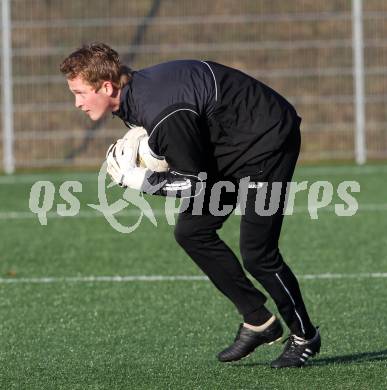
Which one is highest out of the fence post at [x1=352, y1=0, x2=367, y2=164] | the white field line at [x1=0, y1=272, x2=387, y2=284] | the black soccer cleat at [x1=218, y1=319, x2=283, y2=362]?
the black soccer cleat at [x1=218, y1=319, x2=283, y2=362]

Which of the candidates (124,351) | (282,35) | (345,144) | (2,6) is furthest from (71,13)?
(124,351)

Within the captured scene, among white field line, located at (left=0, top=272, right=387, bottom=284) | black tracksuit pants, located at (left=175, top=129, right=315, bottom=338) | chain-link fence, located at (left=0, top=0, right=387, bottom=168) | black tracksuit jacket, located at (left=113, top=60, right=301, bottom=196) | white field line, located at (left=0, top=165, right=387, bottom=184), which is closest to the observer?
black tracksuit jacket, located at (left=113, top=60, right=301, bottom=196)

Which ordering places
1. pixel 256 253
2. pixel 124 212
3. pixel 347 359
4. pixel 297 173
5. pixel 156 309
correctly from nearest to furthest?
1. pixel 256 253
2. pixel 347 359
3. pixel 156 309
4. pixel 124 212
5. pixel 297 173

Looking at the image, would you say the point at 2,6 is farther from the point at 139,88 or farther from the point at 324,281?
the point at 139,88

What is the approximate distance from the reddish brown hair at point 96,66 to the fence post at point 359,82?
493 inches

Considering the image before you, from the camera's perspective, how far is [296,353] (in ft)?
18.4

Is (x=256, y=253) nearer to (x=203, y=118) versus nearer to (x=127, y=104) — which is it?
(x=203, y=118)

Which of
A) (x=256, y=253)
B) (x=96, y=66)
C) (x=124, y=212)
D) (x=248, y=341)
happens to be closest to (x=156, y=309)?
(x=248, y=341)

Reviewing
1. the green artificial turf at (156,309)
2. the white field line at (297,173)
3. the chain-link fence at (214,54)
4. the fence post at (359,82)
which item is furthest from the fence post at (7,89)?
the green artificial turf at (156,309)

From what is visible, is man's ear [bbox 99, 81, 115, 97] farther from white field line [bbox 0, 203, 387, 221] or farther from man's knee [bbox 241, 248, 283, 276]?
white field line [bbox 0, 203, 387, 221]

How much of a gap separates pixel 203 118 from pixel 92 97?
0.49m

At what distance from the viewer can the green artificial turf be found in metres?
5.54

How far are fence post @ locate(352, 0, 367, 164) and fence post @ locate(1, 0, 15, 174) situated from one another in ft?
16.6

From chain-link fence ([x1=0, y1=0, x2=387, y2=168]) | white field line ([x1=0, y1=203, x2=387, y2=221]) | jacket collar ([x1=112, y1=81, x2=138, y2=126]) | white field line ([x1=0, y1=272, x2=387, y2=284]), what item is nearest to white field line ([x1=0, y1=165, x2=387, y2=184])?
chain-link fence ([x1=0, y1=0, x2=387, y2=168])
